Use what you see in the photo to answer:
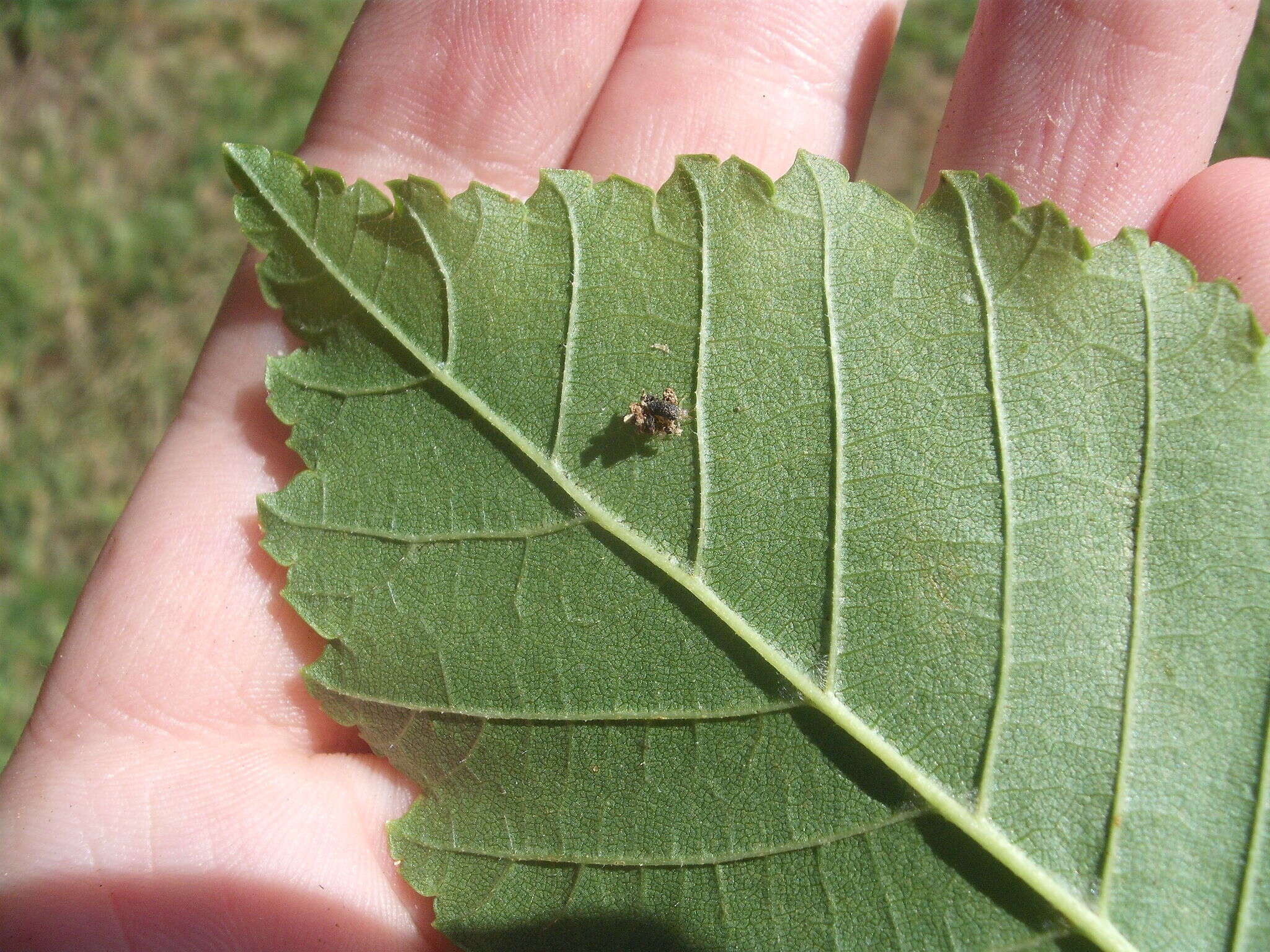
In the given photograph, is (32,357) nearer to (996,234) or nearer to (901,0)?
(901,0)

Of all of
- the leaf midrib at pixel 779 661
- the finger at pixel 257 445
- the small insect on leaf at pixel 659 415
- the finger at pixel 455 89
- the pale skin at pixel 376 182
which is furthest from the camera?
the finger at pixel 455 89

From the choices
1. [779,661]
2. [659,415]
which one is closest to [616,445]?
[659,415]

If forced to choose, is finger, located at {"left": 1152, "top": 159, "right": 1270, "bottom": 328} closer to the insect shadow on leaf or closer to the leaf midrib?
the leaf midrib

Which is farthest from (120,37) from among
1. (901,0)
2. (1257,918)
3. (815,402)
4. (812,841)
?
(1257,918)

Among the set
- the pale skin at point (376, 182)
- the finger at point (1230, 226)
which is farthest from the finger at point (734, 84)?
the finger at point (1230, 226)

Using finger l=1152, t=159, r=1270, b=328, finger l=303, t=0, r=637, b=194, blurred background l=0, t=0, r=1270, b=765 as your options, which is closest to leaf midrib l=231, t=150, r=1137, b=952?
finger l=303, t=0, r=637, b=194

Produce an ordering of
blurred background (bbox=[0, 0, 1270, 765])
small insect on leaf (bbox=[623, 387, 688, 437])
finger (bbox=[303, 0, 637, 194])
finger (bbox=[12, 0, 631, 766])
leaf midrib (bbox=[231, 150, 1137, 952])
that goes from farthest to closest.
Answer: blurred background (bbox=[0, 0, 1270, 765]), finger (bbox=[303, 0, 637, 194]), finger (bbox=[12, 0, 631, 766]), small insect on leaf (bbox=[623, 387, 688, 437]), leaf midrib (bbox=[231, 150, 1137, 952])

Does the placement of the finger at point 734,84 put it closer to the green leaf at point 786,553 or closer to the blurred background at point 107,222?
the green leaf at point 786,553
